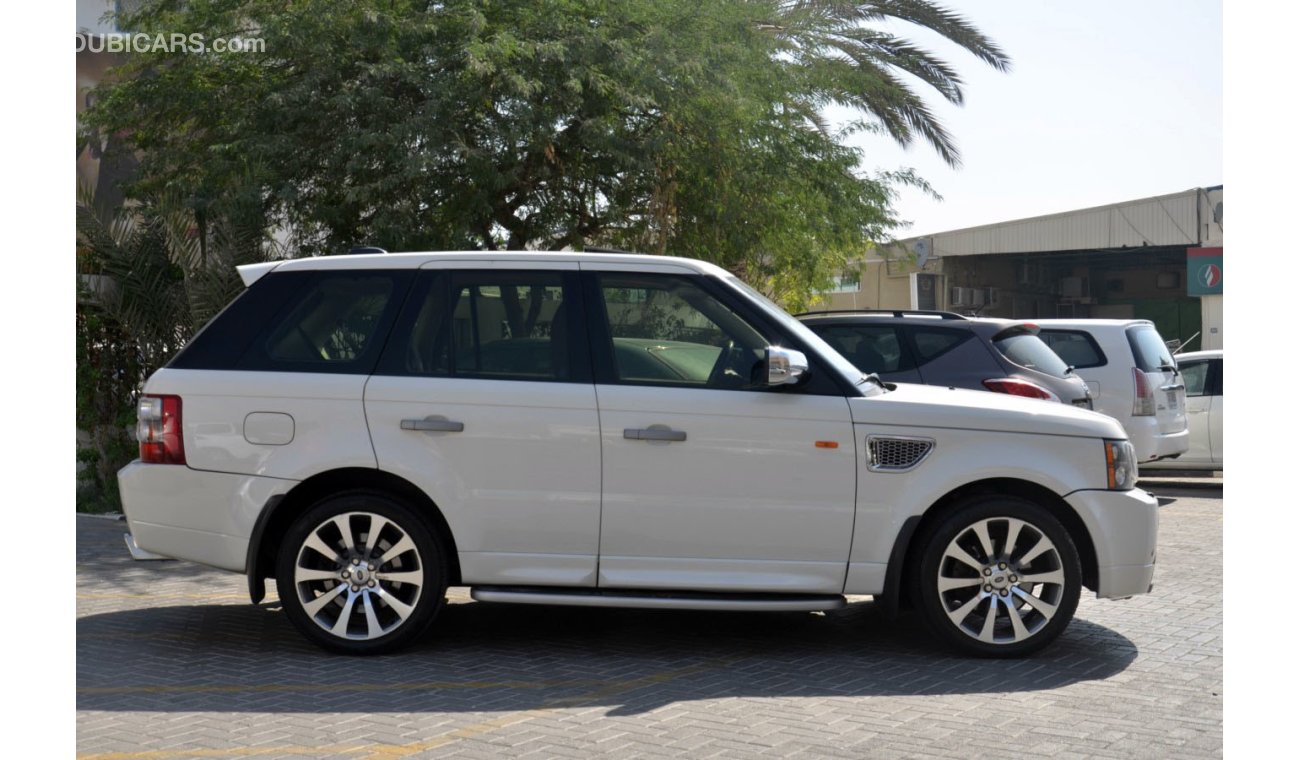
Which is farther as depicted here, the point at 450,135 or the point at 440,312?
the point at 450,135

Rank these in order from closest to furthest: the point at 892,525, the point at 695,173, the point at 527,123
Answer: the point at 892,525 < the point at 527,123 < the point at 695,173

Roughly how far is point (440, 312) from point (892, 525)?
2.38 m

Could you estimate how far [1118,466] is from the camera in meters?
6.85

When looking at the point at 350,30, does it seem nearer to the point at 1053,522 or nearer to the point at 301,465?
the point at 301,465

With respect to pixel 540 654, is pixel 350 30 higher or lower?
higher

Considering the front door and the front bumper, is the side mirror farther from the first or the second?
the front bumper

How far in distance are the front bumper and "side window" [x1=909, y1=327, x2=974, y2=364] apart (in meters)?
4.50

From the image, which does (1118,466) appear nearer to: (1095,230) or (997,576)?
(997,576)

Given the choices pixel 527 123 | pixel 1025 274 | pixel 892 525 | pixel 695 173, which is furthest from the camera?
A: pixel 1025 274

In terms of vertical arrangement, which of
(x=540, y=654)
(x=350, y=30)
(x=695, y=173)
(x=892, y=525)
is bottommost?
(x=540, y=654)

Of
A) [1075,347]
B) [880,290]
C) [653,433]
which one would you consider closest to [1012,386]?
[1075,347]

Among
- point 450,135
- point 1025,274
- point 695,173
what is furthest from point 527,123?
point 1025,274

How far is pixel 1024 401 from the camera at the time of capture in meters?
7.11

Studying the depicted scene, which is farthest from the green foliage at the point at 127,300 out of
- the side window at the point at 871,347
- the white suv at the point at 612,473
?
the white suv at the point at 612,473
